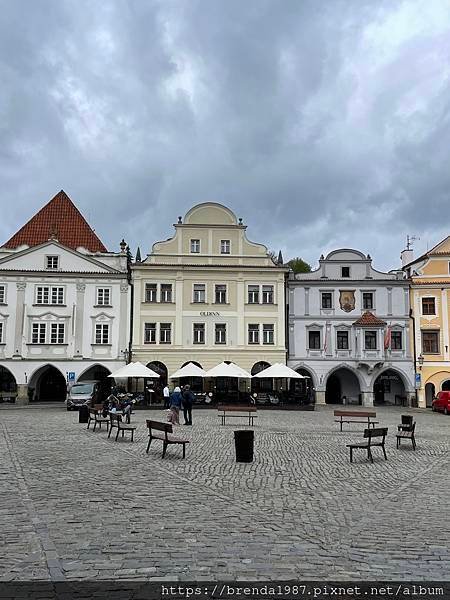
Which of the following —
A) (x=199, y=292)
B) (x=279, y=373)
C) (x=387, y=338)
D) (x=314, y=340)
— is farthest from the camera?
(x=314, y=340)

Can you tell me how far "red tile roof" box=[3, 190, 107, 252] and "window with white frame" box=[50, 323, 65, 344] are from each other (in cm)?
665

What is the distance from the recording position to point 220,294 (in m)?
43.1

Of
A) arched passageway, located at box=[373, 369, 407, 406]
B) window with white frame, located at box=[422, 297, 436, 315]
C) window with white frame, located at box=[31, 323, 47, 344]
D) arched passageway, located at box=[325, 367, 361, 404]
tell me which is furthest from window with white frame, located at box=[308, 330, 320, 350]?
window with white frame, located at box=[31, 323, 47, 344]

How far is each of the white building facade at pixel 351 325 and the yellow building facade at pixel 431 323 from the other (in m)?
0.68

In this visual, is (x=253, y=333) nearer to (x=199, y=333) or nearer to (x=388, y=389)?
(x=199, y=333)

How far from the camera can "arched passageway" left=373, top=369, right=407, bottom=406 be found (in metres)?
44.9

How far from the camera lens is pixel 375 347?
4300 cm

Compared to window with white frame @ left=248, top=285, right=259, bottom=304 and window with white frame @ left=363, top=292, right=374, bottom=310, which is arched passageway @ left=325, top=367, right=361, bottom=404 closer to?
window with white frame @ left=363, top=292, right=374, bottom=310

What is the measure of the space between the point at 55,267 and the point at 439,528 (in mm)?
38053

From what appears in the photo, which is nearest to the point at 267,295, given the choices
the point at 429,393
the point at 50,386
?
the point at 429,393

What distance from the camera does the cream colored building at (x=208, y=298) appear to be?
42.1 metres

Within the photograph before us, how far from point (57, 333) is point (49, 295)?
2.79 meters

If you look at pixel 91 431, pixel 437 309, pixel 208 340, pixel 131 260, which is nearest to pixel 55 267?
pixel 131 260

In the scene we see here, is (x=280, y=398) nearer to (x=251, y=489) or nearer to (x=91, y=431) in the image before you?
(x=91, y=431)
